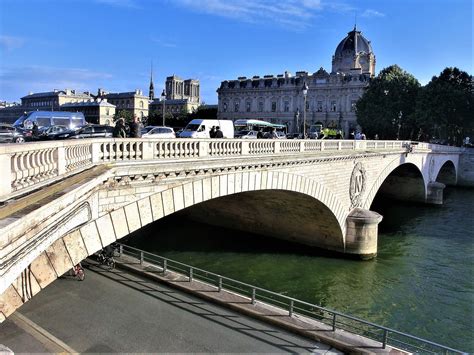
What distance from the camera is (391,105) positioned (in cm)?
6612

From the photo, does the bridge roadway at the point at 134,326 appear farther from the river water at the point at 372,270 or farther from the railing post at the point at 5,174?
the river water at the point at 372,270

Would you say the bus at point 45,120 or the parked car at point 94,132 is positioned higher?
the bus at point 45,120

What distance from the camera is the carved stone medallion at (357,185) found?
23478 millimetres

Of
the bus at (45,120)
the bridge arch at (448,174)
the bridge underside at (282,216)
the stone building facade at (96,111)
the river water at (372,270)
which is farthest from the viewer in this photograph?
the stone building facade at (96,111)

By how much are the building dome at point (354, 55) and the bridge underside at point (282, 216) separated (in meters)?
82.7

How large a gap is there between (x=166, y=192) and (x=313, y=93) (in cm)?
9285

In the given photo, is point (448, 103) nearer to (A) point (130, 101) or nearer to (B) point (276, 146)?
(B) point (276, 146)

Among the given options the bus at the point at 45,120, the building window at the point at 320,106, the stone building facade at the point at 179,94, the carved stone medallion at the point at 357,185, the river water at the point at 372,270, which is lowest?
the river water at the point at 372,270

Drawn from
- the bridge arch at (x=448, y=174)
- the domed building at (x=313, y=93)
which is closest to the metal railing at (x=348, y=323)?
the bridge arch at (x=448, y=174)

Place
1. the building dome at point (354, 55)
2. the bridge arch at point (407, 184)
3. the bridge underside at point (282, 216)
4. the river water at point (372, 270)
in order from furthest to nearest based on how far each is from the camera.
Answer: the building dome at point (354, 55), the bridge arch at point (407, 184), the bridge underside at point (282, 216), the river water at point (372, 270)

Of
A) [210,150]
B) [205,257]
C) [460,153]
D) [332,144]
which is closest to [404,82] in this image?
[460,153]

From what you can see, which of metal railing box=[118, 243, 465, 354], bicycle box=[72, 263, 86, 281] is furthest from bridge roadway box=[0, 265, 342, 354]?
metal railing box=[118, 243, 465, 354]

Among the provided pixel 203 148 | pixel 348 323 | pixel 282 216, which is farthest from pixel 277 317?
pixel 282 216

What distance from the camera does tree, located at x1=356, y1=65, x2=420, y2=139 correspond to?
65.6m
